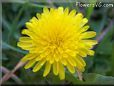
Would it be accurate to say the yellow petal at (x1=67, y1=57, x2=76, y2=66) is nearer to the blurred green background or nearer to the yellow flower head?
the yellow flower head

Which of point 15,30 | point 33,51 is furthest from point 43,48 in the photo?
point 15,30

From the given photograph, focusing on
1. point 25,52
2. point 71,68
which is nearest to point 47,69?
point 71,68

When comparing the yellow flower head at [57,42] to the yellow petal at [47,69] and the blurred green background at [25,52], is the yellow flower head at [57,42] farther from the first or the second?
the blurred green background at [25,52]

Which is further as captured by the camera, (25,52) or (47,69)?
(25,52)

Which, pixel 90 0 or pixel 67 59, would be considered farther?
pixel 90 0

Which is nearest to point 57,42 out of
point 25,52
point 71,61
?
point 71,61

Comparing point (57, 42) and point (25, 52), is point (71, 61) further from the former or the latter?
point (25, 52)

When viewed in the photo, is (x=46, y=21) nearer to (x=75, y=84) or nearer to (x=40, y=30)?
(x=40, y=30)
